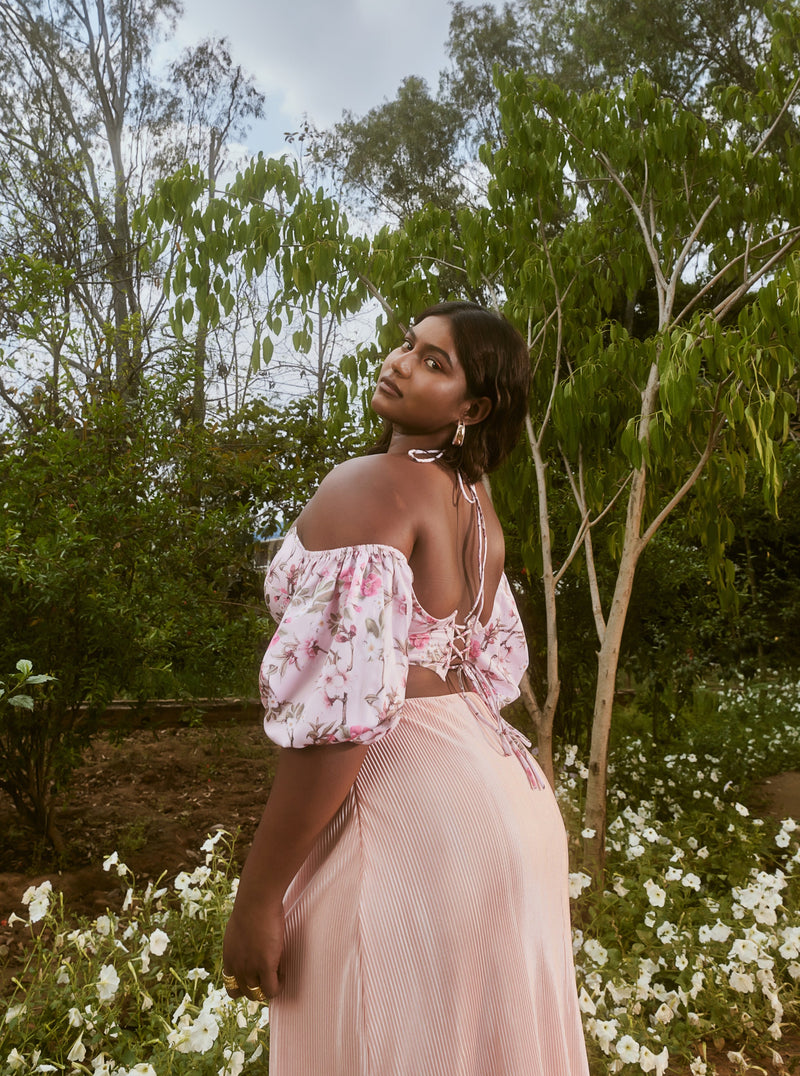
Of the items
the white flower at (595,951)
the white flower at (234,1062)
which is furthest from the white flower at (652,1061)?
the white flower at (234,1062)

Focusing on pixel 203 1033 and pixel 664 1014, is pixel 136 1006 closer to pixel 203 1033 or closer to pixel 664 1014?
pixel 203 1033

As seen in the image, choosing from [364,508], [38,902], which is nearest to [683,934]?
[38,902]

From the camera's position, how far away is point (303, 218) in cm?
338

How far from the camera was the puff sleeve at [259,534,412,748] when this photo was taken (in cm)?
112

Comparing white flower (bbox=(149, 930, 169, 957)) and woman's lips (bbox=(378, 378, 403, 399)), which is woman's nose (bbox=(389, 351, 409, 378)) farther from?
white flower (bbox=(149, 930, 169, 957))

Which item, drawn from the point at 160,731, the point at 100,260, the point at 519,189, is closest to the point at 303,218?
the point at 519,189

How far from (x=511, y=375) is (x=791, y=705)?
770 centimetres

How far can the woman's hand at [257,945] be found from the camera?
116 centimetres

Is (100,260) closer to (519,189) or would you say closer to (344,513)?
(519,189)

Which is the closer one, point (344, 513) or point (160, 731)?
point (344, 513)

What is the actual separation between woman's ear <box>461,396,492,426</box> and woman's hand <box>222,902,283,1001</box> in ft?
2.46

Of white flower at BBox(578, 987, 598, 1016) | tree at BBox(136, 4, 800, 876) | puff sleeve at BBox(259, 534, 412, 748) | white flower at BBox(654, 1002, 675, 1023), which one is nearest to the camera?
puff sleeve at BBox(259, 534, 412, 748)

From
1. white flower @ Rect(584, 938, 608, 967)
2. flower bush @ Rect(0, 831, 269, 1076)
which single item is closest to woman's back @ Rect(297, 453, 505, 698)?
flower bush @ Rect(0, 831, 269, 1076)

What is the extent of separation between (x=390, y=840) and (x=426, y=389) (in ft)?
2.13
